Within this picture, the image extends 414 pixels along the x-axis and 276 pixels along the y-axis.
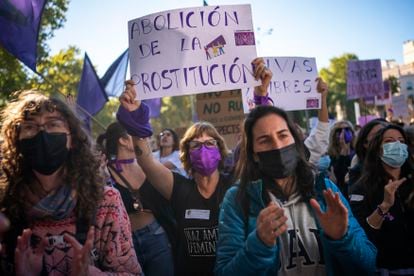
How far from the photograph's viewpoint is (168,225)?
3184 millimetres

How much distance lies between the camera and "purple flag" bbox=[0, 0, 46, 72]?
3492mm

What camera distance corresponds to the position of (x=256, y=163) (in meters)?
2.28

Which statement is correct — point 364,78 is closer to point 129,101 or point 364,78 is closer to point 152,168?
point 152,168

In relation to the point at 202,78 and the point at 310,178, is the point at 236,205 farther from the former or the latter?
the point at 202,78

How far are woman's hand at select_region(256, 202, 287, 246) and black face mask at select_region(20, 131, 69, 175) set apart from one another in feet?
3.48

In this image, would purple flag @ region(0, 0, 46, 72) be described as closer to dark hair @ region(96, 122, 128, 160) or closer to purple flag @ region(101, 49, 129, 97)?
dark hair @ region(96, 122, 128, 160)

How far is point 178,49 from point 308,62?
1.97 meters

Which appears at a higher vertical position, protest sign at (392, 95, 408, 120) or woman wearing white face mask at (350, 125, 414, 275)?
protest sign at (392, 95, 408, 120)

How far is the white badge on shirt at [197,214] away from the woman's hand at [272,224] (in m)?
1.18

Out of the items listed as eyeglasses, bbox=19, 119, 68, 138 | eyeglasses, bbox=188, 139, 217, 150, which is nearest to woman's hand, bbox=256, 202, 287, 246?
Answer: eyeglasses, bbox=19, 119, 68, 138

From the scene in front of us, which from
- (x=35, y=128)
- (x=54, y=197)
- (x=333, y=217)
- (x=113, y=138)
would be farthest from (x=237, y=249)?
(x=113, y=138)

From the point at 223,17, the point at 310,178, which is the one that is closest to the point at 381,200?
the point at 310,178

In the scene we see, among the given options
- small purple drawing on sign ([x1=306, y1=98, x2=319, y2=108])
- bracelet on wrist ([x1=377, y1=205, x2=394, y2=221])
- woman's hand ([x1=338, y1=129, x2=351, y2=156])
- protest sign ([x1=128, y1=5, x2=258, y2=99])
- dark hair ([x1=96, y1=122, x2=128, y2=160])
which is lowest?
bracelet on wrist ([x1=377, y1=205, x2=394, y2=221])

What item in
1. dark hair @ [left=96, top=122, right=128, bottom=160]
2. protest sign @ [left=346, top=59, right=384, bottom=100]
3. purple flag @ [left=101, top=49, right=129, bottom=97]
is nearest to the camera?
dark hair @ [left=96, top=122, right=128, bottom=160]
